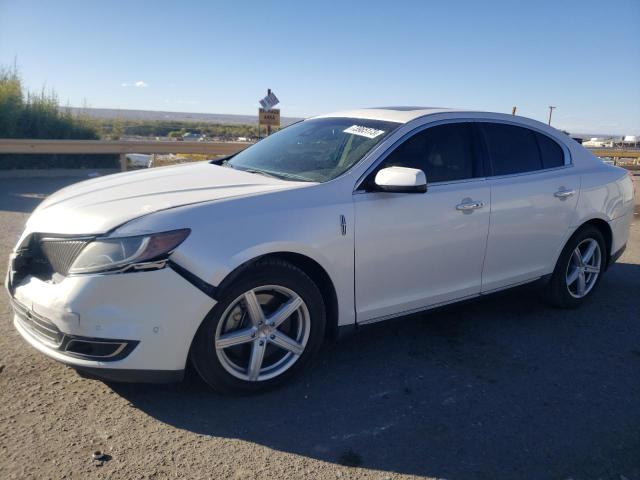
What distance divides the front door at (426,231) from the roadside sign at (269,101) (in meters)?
11.2

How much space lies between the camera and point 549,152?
16.0ft

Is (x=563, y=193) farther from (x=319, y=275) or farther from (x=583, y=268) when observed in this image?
(x=319, y=275)

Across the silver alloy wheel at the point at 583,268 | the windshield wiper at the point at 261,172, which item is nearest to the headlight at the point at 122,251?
the windshield wiper at the point at 261,172

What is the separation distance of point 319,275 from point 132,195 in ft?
4.02

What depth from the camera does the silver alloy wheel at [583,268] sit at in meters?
5.11

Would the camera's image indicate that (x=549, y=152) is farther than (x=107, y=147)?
No

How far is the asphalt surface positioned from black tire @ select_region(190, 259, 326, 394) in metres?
0.11

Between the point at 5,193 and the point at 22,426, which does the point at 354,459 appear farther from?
the point at 5,193

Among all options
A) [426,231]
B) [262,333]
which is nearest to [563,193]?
[426,231]

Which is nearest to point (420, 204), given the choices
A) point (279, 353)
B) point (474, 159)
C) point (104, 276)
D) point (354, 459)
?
point (474, 159)

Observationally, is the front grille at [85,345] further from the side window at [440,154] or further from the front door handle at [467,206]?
the front door handle at [467,206]

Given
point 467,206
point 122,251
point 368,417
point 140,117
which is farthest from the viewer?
point 140,117

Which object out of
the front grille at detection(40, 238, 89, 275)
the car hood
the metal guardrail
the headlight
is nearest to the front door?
the car hood

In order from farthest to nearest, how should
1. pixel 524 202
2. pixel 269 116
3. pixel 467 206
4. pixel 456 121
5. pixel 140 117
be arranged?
pixel 140 117
pixel 269 116
pixel 524 202
pixel 456 121
pixel 467 206
